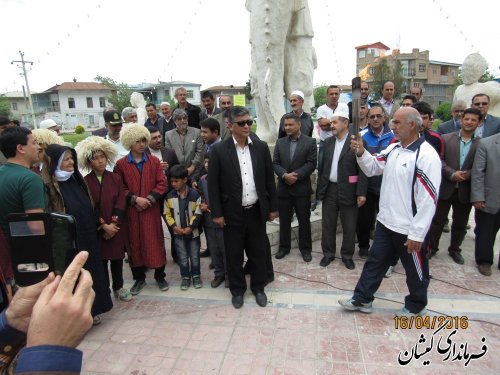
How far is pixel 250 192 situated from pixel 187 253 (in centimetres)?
112

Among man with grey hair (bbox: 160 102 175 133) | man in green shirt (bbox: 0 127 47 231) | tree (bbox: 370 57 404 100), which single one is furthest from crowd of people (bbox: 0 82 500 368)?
tree (bbox: 370 57 404 100)

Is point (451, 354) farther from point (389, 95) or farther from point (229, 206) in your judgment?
point (389, 95)

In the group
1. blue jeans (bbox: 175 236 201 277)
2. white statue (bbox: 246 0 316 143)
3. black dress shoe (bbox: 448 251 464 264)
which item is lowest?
black dress shoe (bbox: 448 251 464 264)

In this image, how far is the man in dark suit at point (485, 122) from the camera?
4.07 meters

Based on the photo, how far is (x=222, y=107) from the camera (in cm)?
516

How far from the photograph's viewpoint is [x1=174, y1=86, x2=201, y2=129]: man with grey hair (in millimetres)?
5660

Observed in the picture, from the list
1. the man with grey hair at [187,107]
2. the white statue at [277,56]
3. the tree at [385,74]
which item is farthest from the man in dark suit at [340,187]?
the tree at [385,74]

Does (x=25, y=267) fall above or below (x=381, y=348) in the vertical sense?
above

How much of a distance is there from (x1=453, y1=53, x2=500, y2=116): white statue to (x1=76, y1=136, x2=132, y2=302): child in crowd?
4764 mm

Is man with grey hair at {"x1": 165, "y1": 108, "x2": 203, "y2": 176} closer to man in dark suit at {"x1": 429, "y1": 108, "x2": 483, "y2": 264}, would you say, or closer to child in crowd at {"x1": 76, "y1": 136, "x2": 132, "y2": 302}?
child in crowd at {"x1": 76, "y1": 136, "x2": 132, "y2": 302}

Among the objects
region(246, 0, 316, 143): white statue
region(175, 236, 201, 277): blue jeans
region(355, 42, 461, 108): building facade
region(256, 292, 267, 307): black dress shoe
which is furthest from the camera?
region(355, 42, 461, 108): building facade

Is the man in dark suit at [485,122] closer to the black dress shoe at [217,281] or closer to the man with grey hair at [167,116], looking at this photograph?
the black dress shoe at [217,281]

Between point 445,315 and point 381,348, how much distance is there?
2.85 ft

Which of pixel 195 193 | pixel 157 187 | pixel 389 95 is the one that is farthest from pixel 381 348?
pixel 389 95
